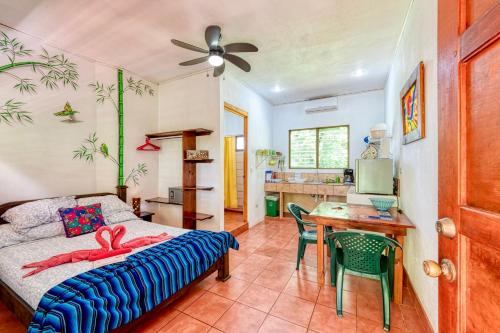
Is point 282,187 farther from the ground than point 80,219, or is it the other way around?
point 282,187

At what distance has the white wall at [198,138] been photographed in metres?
3.58

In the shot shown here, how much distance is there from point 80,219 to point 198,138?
201 cm

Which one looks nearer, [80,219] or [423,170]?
[423,170]

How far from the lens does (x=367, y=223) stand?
2.13 metres

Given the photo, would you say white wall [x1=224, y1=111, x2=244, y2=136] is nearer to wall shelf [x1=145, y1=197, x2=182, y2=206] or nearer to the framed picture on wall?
wall shelf [x1=145, y1=197, x2=182, y2=206]

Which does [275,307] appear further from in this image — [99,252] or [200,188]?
[200,188]

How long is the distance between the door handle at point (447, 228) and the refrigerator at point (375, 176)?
245 cm

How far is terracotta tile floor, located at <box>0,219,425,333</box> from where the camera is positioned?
175cm

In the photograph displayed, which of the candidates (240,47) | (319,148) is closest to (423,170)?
(240,47)

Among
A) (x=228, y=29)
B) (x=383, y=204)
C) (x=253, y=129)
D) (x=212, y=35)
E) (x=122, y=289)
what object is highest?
(x=228, y=29)

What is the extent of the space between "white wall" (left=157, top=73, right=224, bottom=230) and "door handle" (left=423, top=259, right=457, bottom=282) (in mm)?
3066

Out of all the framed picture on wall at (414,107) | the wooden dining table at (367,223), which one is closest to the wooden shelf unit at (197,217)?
the wooden dining table at (367,223)

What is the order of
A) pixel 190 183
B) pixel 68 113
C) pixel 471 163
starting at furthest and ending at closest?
pixel 190 183 → pixel 68 113 → pixel 471 163

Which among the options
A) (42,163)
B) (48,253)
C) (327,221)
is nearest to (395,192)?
(327,221)
